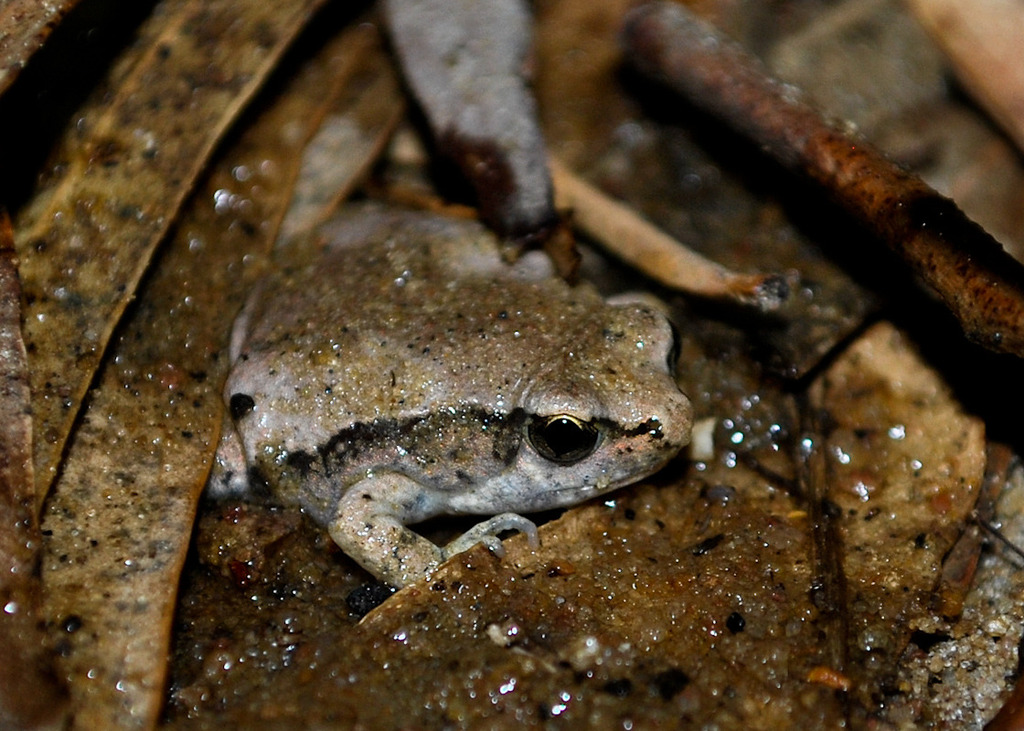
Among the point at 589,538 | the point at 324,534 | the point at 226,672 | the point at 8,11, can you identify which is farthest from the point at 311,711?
the point at 8,11

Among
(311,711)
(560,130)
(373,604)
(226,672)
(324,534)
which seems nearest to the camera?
(311,711)

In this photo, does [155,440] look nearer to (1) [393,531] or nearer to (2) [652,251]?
(1) [393,531]

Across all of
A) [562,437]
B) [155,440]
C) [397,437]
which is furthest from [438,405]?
[155,440]

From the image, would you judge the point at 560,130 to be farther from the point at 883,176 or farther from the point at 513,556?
the point at 513,556

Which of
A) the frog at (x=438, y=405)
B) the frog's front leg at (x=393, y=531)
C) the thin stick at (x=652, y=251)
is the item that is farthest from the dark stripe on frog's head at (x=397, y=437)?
the thin stick at (x=652, y=251)

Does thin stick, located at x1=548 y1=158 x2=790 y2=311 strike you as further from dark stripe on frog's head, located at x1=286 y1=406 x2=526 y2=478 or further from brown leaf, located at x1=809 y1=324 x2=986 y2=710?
dark stripe on frog's head, located at x1=286 y1=406 x2=526 y2=478

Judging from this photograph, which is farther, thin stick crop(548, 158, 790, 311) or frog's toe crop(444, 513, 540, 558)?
thin stick crop(548, 158, 790, 311)

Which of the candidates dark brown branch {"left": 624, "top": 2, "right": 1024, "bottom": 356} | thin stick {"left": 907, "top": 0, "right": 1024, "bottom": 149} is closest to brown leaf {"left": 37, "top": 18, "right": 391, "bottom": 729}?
dark brown branch {"left": 624, "top": 2, "right": 1024, "bottom": 356}

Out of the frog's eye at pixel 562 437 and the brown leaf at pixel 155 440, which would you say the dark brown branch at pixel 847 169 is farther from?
the brown leaf at pixel 155 440
